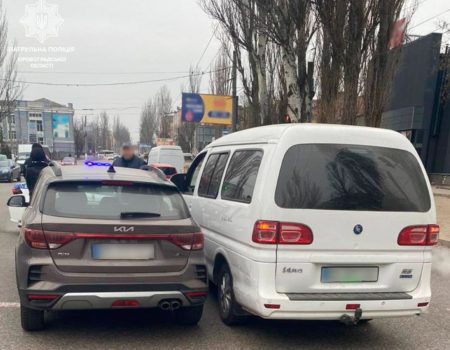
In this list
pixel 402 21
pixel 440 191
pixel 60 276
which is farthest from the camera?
pixel 440 191

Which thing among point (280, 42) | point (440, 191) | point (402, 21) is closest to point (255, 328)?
point (280, 42)

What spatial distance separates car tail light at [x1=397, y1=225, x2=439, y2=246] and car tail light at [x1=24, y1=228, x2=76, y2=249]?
2800mm

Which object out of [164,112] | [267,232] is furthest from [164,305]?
[164,112]

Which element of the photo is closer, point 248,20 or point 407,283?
point 407,283

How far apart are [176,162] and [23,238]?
17955mm

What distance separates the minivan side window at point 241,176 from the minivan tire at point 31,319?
204 centimetres

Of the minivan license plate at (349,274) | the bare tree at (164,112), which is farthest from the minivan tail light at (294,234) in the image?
the bare tree at (164,112)

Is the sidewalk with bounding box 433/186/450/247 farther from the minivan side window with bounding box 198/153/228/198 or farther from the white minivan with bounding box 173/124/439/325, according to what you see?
the minivan side window with bounding box 198/153/228/198

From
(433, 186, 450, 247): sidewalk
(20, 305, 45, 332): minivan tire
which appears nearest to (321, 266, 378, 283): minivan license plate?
(20, 305, 45, 332): minivan tire

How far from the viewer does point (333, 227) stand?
3.41m

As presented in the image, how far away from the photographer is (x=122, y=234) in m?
3.38

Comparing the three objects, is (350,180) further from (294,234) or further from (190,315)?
(190,315)

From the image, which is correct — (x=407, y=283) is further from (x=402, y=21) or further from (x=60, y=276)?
(x=402, y=21)

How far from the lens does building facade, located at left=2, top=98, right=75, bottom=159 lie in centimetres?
8194
